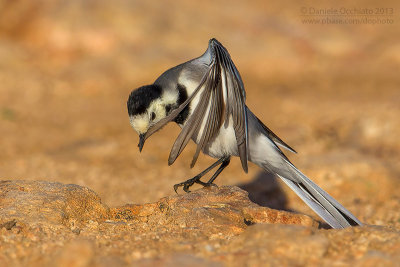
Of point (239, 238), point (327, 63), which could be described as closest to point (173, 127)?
point (327, 63)

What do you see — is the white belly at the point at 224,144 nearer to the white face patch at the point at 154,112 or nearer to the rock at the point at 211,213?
the rock at the point at 211,213

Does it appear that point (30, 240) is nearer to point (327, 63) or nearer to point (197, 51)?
point (197, 51)

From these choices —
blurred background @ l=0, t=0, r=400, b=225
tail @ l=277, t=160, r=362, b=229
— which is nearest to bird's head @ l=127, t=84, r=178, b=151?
tail @ l=277, t=160, r=362, b=229

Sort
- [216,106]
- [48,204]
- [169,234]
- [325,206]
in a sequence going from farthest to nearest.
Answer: [325,206] → [216,106] → [48,204] → [169,234]

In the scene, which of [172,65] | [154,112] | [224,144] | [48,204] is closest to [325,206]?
[224,144]

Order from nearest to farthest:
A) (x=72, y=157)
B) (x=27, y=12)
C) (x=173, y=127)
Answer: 1. (x=72, y=157)
2. (x=173, y=127)
3. (x=27, y=12)

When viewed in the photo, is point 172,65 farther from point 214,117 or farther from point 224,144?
point 214,117
